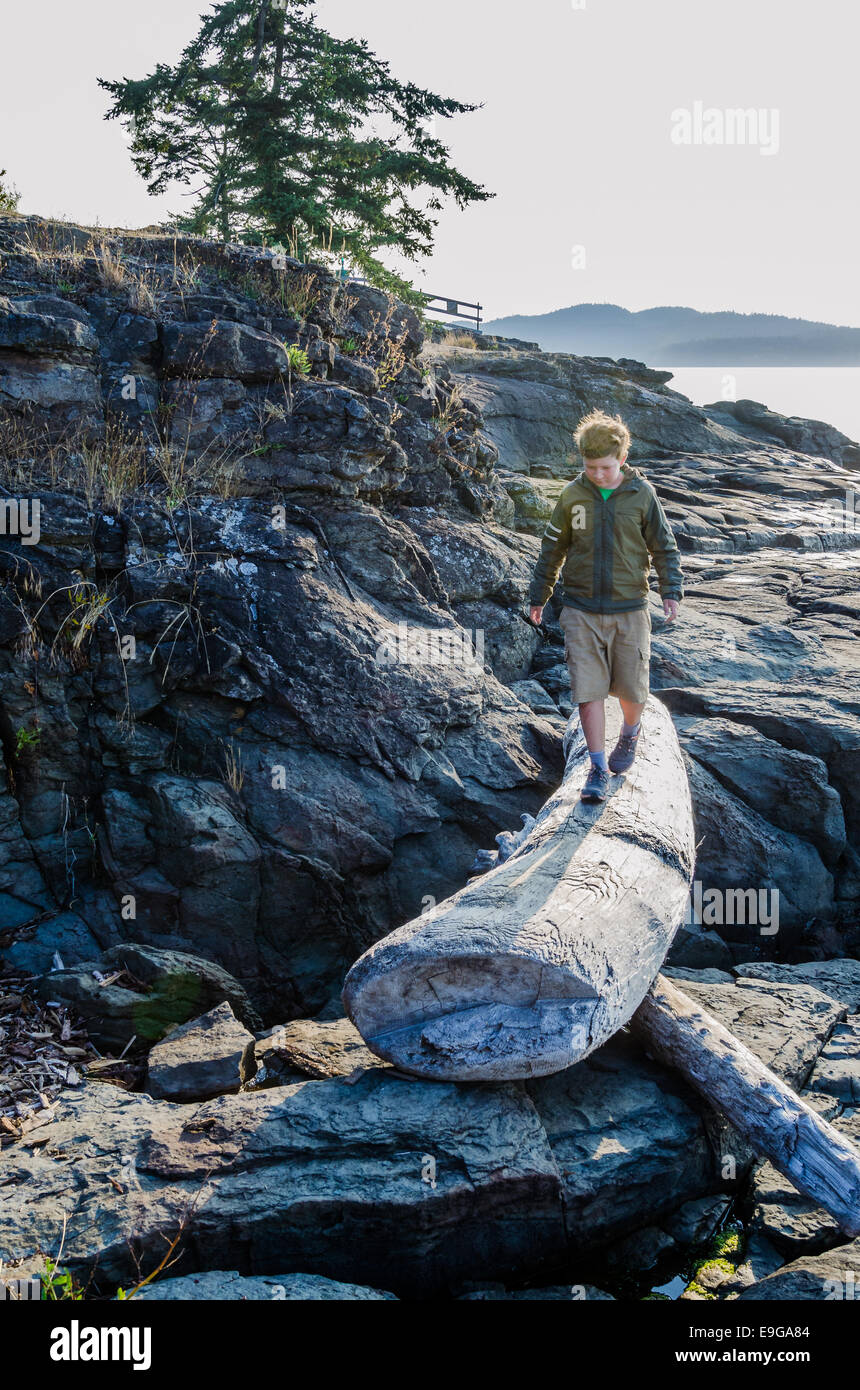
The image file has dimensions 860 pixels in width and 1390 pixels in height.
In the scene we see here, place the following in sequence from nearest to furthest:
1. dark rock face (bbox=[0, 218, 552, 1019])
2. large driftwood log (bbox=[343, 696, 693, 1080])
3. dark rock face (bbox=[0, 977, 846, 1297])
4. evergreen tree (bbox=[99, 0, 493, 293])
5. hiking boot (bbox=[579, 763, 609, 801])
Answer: dark rock face (bbox=[0, 977, 846, 1297]) < large driftwood log (bbox=[343, 696, 693, 1080]) < hiking boot (bbox=[579, 763, 609, 801]) < dark rock face (bbox=[0, 218, 552, 1019]) < evergreen tree (bbox=[99, 0, 493, 293])

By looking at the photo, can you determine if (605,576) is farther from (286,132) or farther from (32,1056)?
(286,132)

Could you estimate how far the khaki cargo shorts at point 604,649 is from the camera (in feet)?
19.7

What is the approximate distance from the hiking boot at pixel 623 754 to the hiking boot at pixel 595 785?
227 millimetres

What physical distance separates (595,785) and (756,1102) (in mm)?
2103

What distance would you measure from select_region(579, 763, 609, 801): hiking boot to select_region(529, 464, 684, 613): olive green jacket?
1014 millimetres

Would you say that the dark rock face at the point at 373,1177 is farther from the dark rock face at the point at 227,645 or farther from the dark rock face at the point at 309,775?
the dark rock face at the point at 227,645

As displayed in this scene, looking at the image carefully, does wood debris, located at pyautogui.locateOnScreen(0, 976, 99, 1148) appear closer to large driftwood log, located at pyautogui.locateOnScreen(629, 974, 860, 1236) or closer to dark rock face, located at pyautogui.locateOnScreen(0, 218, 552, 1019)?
dark rock face, located at pyautogui.locateOnScreen(0, 218, 552, 1019)

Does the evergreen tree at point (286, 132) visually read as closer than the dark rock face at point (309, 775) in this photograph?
No

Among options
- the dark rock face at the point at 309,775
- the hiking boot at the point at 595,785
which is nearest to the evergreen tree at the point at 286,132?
the dark rock face at the point at 309,775

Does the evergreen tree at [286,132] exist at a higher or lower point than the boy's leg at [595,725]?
higher

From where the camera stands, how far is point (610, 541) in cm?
588

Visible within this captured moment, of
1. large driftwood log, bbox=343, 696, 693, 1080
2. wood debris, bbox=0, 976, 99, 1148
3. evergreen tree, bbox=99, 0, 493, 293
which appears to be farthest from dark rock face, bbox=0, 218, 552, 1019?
evergreen tree, bbox=99, 0, 493, 293

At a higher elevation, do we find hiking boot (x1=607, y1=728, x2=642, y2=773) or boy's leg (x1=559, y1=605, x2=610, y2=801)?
boy's leg (x1=559, y1=605, x2=610, y2=801)

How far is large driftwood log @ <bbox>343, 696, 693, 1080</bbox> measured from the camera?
4238 millimetres
